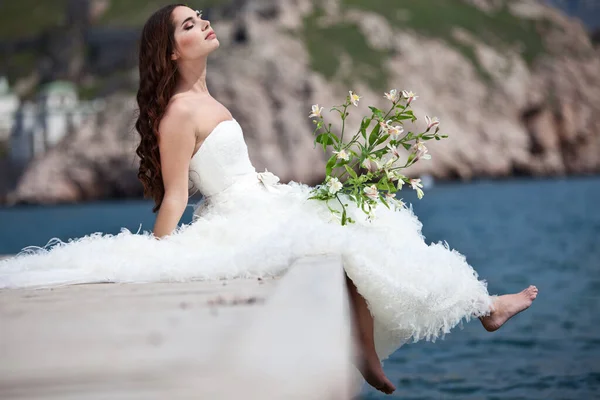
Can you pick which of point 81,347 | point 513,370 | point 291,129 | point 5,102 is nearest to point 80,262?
point 81,347

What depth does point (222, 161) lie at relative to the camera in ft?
18.9

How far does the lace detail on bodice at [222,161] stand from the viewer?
5742 mm

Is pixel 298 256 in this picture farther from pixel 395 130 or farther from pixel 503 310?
pixel 503 310

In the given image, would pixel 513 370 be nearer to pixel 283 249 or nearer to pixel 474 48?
pixel 283 249

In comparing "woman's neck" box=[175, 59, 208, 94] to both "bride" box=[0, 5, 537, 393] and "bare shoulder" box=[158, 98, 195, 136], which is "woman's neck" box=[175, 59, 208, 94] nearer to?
"bride" box=[0, 5, 537, 393]

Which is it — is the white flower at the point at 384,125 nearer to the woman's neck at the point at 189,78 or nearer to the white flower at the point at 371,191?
the white flower at the point at 371,191

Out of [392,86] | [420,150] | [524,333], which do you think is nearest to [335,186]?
[420,150]

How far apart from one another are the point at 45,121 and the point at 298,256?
12310 cm

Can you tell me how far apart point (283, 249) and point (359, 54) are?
361 feet

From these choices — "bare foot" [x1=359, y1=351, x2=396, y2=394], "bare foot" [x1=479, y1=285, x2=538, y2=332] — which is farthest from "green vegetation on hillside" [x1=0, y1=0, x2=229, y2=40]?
"bare foot" [x1=359, y1=351, x2=396, y2=394]

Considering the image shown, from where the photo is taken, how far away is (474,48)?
396 feet

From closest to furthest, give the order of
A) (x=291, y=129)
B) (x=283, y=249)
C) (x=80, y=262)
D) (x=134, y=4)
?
(x=283, y=249), (x=80, y=262), (x=291, y=129), (x=134, y=4)

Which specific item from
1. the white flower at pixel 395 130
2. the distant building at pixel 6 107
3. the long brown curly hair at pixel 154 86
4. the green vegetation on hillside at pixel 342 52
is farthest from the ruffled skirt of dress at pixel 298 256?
the distant building at pixel 6 107

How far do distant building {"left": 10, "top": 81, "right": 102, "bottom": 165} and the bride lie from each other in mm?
114468
